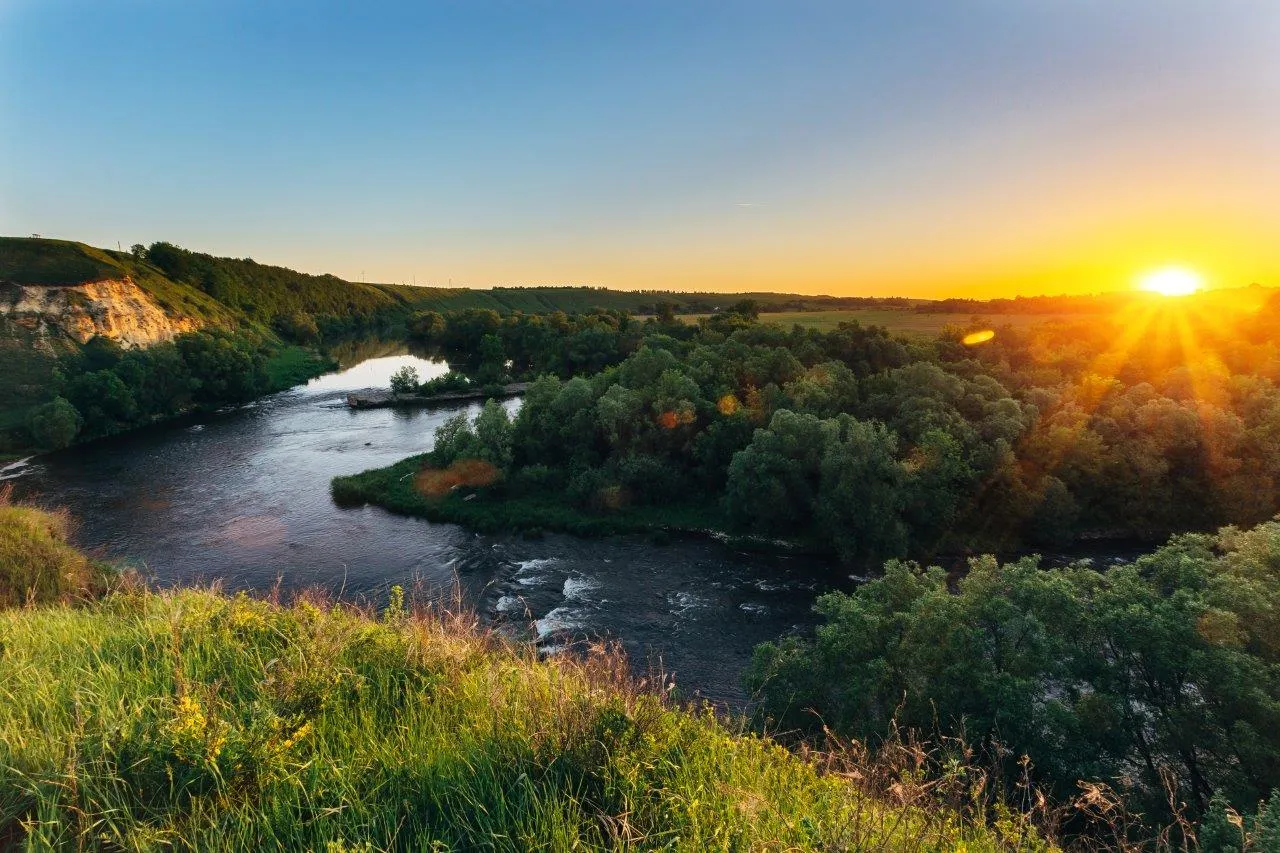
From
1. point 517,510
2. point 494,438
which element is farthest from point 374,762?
point 494,438

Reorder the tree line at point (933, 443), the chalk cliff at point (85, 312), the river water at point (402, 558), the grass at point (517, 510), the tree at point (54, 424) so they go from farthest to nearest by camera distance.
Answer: the chalk cliff at point (85, 312), the tree at point (54, 424), the grass at point (517, 510), the tree line at point (933, 443), the river water at point (402, 558)

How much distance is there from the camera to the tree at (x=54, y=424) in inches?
1673

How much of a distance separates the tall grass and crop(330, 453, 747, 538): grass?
83.8 ft

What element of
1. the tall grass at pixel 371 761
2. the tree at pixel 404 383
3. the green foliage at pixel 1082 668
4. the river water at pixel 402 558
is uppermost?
the tall grass at pixel 371 761

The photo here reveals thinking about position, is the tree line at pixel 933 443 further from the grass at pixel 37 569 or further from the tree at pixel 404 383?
the tree at pixel 404 383

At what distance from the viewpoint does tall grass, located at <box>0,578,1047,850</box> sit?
11.5 ft

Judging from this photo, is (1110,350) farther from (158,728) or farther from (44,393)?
(44,393)

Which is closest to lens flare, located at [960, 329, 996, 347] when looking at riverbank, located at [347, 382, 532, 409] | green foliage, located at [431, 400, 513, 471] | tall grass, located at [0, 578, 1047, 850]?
green foliage, located at [431, 400, 513, 471]

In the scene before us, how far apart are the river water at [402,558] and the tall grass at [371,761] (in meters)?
9.70

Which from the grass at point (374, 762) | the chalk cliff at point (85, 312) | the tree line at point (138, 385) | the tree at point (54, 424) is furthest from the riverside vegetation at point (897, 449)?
the chalk cliff at point (85, 312)

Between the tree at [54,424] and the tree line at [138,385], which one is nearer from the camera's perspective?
the tree at [54,424]

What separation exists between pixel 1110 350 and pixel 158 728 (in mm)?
55148

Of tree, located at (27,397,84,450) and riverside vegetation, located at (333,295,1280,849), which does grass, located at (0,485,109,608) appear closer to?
riverside vegetation, located at (333,295,1280,849)

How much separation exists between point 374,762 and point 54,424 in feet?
183
